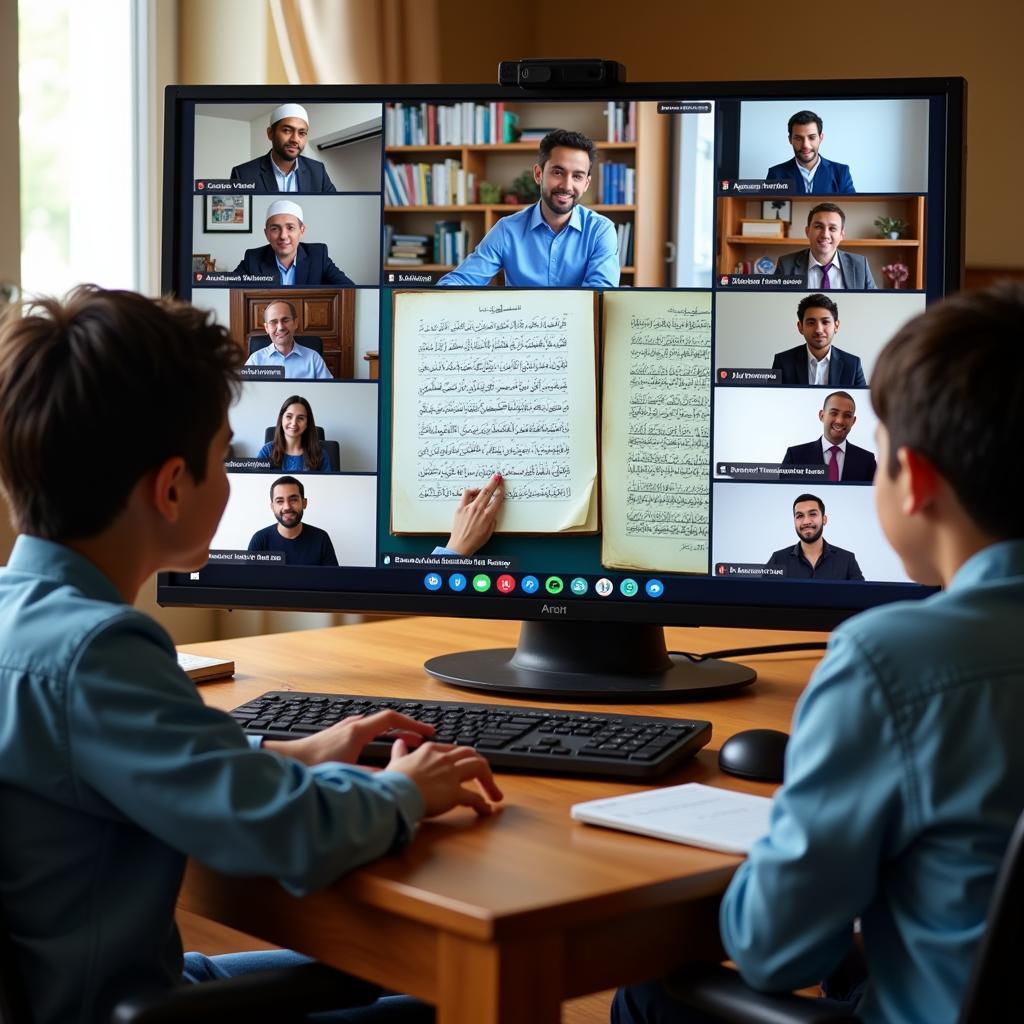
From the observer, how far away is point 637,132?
145 cm

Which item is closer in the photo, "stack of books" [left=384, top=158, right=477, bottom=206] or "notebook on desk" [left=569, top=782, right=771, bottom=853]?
"notebook on desk" [left=569, top=782, right=771, bottom=853]

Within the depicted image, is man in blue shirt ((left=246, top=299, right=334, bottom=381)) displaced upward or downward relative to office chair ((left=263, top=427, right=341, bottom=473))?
upward

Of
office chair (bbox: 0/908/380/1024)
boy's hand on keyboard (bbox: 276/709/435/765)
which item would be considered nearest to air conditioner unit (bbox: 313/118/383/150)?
boy's hand on keyboard (bbox: 276/709/435/765)

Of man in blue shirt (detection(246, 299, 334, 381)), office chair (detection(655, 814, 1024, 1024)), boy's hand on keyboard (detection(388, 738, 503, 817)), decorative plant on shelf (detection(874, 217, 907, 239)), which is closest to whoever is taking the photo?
office chair (detection(655, 814, 1024, 1024))

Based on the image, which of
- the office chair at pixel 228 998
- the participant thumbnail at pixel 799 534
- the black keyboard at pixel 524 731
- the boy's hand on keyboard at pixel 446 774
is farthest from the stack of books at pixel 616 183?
the office chair at pixel 228 998

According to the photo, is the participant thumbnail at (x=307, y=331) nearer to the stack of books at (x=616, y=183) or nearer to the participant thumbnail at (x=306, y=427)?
the participant thumbnail at (x=306, y=427)

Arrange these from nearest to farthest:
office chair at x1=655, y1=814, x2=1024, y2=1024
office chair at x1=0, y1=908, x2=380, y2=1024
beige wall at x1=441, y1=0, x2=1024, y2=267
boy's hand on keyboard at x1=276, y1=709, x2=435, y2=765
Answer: office chair at x1=655, y1=814, x2=1024, y2=1024 → office chair at x1=0, y1=908, x2=380, y2=1024 → boy's hand on keyboard at x1=276, y1=709, x2=435, y2=765 → beige wall at x1=441, y1=0, x2=1024, y2=267

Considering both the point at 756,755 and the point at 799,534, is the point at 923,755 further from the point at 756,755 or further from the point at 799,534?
the point at 799,534

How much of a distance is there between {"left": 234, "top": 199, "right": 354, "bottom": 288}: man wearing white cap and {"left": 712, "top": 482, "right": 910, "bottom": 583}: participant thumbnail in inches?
18.8

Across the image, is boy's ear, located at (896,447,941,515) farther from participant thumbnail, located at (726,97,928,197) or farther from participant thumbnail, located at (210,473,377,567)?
participant thumbnail, located at (210,473,377,567)

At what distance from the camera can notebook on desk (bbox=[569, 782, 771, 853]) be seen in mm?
932

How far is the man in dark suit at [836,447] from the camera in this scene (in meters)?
1.39

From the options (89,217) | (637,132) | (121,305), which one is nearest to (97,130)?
(89,217)

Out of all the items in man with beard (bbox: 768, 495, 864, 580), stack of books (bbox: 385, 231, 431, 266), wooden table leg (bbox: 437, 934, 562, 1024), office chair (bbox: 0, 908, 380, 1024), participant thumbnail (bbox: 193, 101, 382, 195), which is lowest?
office chair (bbox: 0, 908, 380, 1024)
